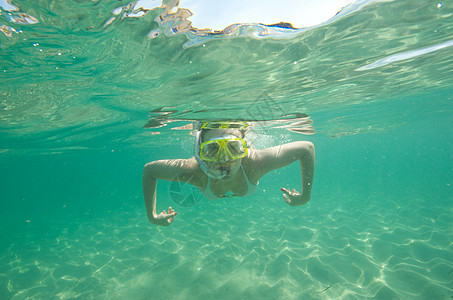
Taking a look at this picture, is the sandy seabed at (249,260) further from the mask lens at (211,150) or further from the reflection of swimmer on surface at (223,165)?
the mask lens at (211,150)

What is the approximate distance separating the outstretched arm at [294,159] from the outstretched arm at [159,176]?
1.47m

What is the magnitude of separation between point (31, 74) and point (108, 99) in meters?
3.28

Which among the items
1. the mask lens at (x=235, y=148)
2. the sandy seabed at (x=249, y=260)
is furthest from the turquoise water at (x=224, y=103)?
the mask lens at (x=235, y=148)

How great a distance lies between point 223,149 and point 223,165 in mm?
300

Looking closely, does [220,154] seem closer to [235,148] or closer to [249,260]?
[235,148]

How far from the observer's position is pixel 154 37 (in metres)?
6.01

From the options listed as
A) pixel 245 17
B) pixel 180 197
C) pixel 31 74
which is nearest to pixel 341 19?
pixel 245 17

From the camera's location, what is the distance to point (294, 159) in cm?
405

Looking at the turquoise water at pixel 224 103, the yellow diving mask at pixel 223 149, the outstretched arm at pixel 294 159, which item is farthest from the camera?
the turquoise water at pixel 224 103

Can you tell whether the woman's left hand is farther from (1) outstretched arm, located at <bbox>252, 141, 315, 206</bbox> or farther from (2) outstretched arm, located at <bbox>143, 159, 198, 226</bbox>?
(2) outstretched arm, located at <bbox>143, 159, 198, 226</bbox>

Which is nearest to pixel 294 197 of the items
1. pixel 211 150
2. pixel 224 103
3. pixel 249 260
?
pixel 211 150

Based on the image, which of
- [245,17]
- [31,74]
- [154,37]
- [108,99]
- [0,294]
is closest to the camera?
[245,17]

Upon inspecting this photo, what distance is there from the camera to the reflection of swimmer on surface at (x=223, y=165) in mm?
3957

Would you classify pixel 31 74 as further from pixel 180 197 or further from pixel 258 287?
pixel 258 287
